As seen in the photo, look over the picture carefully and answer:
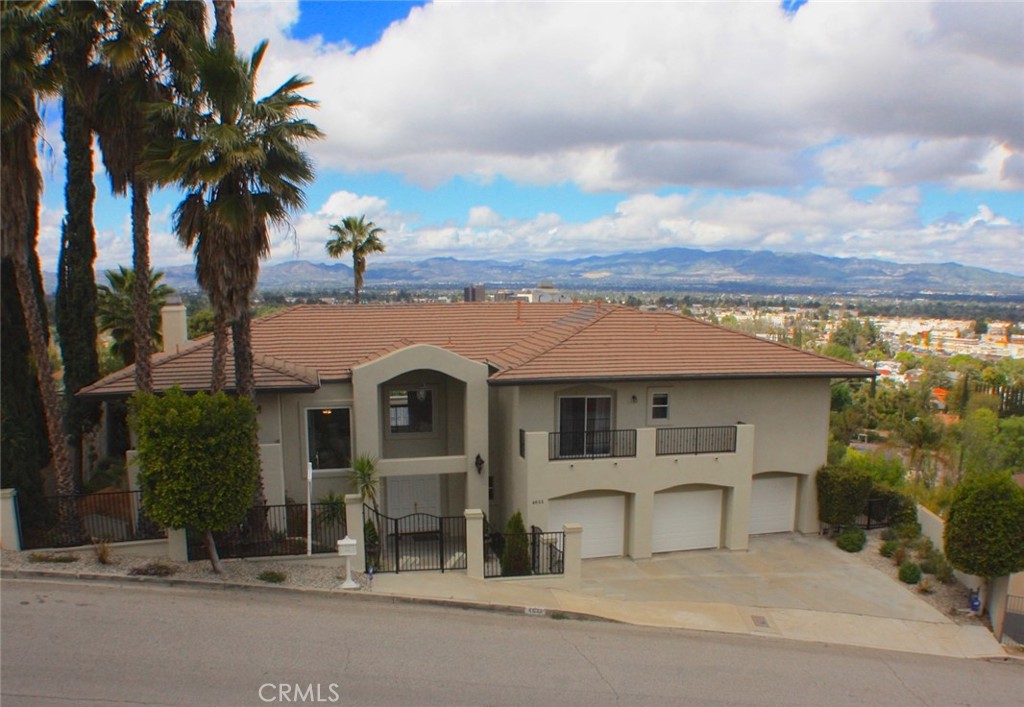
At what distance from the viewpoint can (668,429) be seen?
65.4 ft

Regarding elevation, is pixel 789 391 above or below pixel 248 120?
below

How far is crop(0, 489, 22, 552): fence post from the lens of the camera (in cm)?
1455

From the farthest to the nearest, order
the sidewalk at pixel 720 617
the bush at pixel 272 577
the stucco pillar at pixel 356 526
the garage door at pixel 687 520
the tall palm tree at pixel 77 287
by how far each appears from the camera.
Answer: the tall palm tree at pixel 77 287
the garage door at pixel 687 520
the stucco pillar at pixel 356 526
the sidewalk at pixel 720 617
the bush at pixel 272 577

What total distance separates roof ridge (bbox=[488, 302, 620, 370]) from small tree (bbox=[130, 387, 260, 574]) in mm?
7757

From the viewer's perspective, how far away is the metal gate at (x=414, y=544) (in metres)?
16.2

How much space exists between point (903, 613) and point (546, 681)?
9.66 meters

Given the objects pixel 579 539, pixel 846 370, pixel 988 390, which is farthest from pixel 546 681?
pixel 988 390

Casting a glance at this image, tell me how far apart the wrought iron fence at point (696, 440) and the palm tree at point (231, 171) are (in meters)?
11.0

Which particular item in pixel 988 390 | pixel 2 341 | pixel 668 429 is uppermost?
pixel 2 341

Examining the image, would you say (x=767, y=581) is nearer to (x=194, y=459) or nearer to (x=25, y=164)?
(x=194, y=459)

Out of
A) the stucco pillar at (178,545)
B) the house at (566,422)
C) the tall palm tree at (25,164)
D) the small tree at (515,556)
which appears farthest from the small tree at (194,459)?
the small tree at (515,556)

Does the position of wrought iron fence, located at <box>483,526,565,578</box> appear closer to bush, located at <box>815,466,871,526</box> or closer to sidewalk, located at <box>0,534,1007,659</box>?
sidewalk, located at <box>0,534,1007,659</box>

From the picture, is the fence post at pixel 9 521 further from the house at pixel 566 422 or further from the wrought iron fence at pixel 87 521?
the house at pixel 566 422

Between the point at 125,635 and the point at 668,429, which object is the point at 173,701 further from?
the point at 668,429
